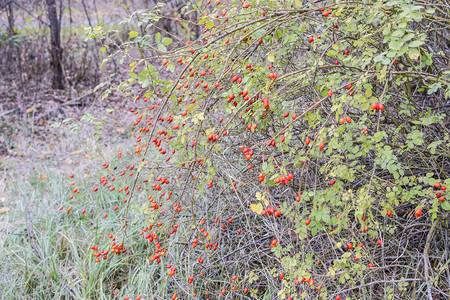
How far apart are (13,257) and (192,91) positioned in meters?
1.87

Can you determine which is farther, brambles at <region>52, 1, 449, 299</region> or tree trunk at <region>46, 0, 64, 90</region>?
tree trunk at <region>46, 0, 64, 90</region>

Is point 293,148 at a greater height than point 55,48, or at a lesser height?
lesser

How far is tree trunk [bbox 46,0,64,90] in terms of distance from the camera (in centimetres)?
660

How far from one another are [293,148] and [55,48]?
6.24m

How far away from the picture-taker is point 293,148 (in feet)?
6.17

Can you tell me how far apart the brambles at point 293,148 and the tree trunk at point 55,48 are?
496 centimetres

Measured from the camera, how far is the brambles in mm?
1693

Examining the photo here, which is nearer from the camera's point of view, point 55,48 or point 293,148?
point 293,148

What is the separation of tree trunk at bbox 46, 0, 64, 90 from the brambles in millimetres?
4955

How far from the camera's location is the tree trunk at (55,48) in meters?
6.60

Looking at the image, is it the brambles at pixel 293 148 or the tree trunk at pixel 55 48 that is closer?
the brambles at pixel 293 148

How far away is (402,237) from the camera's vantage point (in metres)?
2.27

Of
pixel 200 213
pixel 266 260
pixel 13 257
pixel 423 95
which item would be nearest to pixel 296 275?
pixel 266 260

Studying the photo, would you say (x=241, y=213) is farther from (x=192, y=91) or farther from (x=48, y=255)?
(x=48, y=255)
